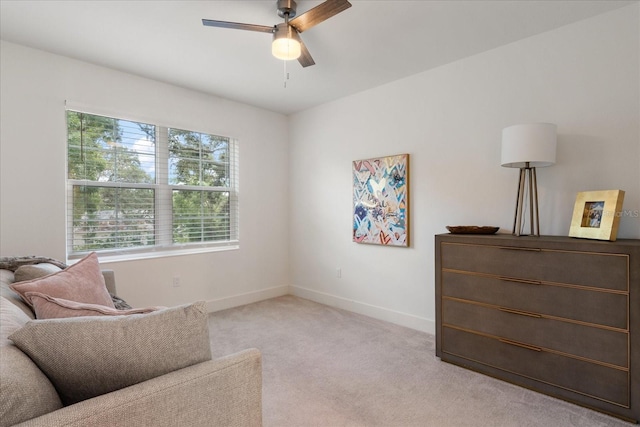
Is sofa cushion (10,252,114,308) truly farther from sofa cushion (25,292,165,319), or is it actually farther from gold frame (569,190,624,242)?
gold frame (569,190,624,242)

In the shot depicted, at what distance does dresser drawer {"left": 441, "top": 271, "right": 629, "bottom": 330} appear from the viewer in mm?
1843

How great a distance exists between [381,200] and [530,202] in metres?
1.39

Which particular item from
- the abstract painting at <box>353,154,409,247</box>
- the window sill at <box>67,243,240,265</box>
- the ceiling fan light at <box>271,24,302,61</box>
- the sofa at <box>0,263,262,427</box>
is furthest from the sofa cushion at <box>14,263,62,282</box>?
the abstract painting at <box>353,154,409,247</box>

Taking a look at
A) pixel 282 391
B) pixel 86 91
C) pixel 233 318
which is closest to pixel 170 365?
pixel 282 391

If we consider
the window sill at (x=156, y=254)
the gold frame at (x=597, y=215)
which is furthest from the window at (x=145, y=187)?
the gold frame at (x=597, y=215)

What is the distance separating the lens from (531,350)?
6.92 feet

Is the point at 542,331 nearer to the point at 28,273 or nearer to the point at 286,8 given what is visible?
the point at 286,8

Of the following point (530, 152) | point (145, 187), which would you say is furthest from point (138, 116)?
point (530, 152)

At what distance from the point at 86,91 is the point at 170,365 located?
3.00m

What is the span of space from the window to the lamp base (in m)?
2.97

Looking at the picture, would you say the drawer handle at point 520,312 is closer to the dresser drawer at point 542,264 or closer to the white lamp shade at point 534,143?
the dresser drawer at point 542,264

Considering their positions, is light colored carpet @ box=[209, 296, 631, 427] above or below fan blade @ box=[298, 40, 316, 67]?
below

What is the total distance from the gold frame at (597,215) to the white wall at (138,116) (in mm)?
3232

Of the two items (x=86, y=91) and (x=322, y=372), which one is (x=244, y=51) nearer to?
(x=86, y=91)
